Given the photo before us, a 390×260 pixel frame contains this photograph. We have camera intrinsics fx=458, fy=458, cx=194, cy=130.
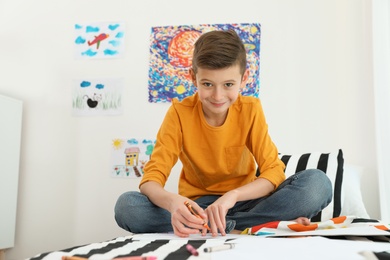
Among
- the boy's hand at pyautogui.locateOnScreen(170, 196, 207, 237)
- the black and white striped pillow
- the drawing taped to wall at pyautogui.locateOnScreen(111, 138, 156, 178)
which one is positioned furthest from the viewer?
the drawing taped to wall at pyautogui.locateOnScreen(111, 138, 156, 178)

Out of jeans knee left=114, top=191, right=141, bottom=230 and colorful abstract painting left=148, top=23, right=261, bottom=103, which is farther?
colorful abstract painting left=148, top=23, right=261, bottom=103

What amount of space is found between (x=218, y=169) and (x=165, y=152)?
0.59ft

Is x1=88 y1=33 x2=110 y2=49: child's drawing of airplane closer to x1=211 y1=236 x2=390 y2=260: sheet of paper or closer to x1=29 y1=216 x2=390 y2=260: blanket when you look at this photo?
x1=29 y1=216 x2=390 y2=260: blanket

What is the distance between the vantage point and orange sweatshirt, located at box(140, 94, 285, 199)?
1.41 m

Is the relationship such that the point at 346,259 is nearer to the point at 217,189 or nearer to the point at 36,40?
the point at 217,189

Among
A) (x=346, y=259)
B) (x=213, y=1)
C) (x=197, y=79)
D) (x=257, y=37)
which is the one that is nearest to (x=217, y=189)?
(x=197, y=79)

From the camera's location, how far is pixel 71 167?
2305mm

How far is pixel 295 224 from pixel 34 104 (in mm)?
1690

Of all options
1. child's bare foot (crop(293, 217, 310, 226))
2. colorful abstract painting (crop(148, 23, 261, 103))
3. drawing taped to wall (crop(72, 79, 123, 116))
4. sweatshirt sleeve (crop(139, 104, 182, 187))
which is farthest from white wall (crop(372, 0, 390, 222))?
drawing taped to wall (crop(72, 79, 123, 116))

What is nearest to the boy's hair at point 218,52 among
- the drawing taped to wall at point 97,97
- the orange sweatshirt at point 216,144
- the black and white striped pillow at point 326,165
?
the orange sweatshirt at point 216,144

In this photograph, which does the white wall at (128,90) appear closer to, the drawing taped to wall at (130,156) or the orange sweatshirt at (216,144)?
the drawing taped to wall at (130,156)

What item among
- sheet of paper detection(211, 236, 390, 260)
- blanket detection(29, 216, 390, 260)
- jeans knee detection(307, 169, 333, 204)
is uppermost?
jeans knee detection(307, 169, 333, 204)

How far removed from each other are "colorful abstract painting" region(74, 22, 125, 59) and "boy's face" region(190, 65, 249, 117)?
1.08m

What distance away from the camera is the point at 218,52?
1258mm
